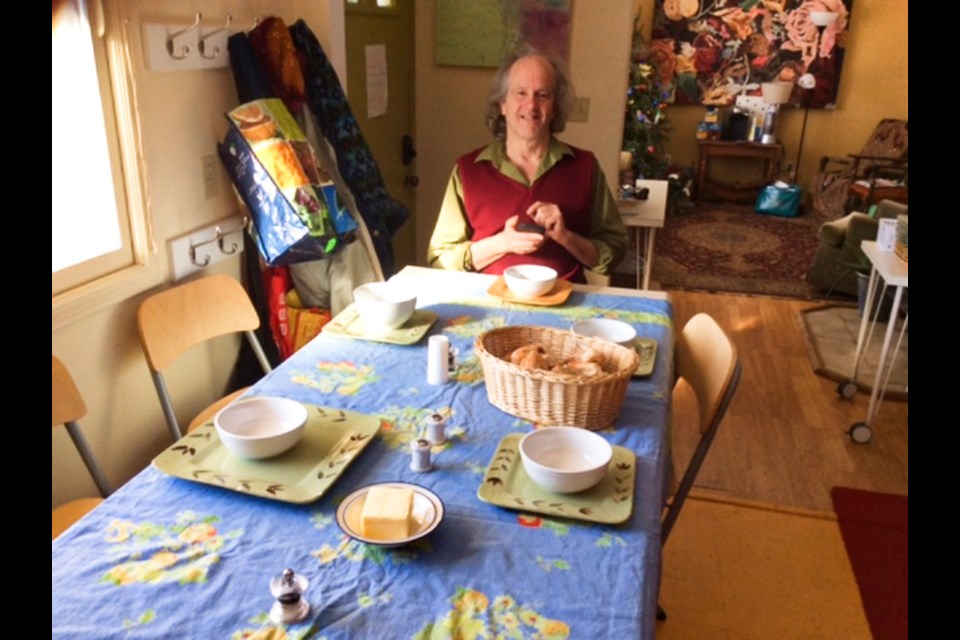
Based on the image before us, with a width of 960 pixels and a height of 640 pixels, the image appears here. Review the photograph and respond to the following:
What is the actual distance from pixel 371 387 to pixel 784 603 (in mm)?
1318

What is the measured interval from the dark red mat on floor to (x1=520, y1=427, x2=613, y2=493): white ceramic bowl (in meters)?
1.23

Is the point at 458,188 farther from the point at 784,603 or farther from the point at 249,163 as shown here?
the point at 784,603

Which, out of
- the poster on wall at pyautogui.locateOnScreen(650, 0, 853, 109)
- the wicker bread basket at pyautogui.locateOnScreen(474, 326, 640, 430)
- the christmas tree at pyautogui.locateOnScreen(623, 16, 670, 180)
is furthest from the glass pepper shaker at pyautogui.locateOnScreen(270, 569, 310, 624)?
the poster on wall at pyautogui.locateOnScreen(650, 0, 853, 109)

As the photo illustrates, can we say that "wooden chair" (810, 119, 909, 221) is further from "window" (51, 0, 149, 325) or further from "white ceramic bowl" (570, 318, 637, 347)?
"window" (51, 0, 149, 325)

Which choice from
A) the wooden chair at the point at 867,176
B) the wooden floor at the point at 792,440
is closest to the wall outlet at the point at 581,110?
the wooden floor at the point at 792,440

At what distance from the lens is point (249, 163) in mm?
2020

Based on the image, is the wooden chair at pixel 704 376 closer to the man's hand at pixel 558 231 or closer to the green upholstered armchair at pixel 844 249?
the man's hand at pixel 558 231

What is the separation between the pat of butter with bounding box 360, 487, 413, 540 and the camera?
101 centimetres

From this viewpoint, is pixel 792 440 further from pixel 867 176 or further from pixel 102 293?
pixel 867 176

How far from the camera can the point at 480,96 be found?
132 inches

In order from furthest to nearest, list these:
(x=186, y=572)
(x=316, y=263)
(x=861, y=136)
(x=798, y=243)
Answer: (x=861, y=136) < (x=798, y=243) < (x=316, y=263) < (x=186, y=572)

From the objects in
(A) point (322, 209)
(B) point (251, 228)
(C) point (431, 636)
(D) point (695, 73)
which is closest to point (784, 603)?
(C) point (431, 636)

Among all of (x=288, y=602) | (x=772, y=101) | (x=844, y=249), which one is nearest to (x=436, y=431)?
(x=288, y=602)

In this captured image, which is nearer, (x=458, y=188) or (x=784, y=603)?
(x=784, y=603)
